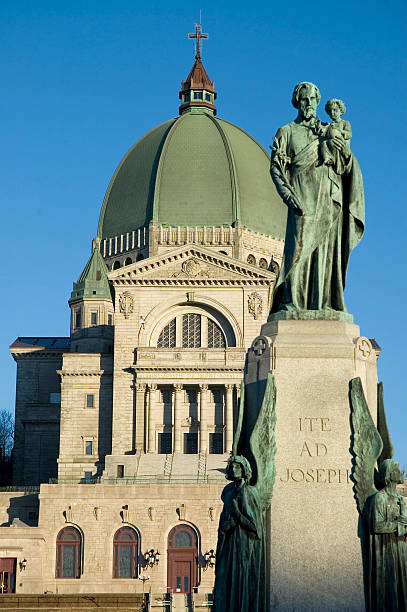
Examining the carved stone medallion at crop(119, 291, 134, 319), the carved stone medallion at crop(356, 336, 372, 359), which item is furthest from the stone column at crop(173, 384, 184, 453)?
the carved stone medallion at crop(356, 336, 372, 359)

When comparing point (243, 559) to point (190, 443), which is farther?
point (190, 443)

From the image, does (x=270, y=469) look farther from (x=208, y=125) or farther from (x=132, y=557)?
(x=208, y=125)

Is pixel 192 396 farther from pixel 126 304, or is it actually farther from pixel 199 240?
pixel 199 240

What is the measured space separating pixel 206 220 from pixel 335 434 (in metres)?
88.3

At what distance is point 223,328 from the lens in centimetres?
8700

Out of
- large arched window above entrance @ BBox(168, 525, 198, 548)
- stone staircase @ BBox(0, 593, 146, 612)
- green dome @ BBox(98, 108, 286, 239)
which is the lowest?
stone staircase @ BBox(0, 593, 146, 612)

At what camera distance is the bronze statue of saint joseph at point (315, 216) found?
48.7 ft

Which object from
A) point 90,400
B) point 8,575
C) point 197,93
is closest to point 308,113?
point 8,575

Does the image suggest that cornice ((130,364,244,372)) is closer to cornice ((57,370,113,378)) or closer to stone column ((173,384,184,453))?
stone column ((173,384,184,453))

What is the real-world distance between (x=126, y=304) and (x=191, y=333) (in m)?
5.43

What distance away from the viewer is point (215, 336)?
8725 cm

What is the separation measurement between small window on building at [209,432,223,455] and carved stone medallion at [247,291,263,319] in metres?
9.22

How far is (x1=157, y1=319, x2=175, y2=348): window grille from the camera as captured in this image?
87.2m

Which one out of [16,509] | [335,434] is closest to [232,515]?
[335,434]
